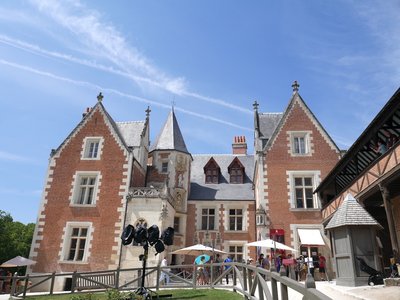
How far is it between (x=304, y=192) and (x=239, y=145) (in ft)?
37.7

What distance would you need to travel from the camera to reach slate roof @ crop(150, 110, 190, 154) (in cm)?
2472

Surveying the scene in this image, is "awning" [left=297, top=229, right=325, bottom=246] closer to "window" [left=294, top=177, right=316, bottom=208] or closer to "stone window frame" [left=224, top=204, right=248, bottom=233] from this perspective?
"window" [left=294, top=177, right=316, bottom=208]

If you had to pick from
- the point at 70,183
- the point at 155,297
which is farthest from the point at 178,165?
the point at 155,297

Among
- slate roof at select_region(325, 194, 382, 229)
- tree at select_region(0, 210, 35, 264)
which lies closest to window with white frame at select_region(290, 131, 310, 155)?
slate roof at select_region(325, 194, 382, 229)

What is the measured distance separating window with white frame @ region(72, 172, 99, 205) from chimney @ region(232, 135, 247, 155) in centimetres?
1395

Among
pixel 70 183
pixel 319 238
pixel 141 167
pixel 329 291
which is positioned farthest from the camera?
pixel 141 167

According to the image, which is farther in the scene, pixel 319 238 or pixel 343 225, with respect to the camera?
pixel 319 238

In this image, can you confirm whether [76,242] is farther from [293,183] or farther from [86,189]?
[293,183]

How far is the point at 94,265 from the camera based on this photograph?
18750 mm

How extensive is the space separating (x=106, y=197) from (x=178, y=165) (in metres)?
5.96

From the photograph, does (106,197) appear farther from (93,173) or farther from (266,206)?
(266,206)

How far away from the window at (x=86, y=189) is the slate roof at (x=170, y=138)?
5618 millimetres

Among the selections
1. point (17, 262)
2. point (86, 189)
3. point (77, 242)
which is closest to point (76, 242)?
point (77, 242)

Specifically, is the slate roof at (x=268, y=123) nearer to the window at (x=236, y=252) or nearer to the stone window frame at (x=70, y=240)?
the window at (x=236, y=252)
